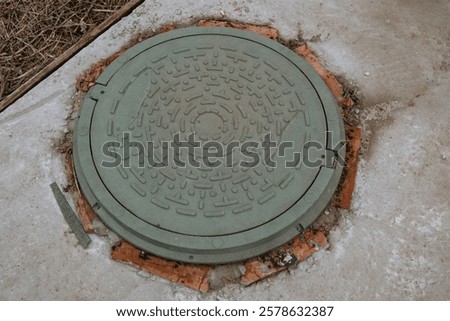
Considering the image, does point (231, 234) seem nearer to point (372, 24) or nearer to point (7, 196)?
point (7, 196)

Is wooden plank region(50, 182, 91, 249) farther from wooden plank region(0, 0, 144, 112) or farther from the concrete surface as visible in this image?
wooden plank region(0, 0, 144, 112)

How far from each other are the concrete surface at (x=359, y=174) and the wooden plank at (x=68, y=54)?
3 centimetres

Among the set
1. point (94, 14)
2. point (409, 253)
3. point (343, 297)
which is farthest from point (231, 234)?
point (94, 14)

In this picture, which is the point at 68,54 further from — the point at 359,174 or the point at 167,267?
the point at 359,174

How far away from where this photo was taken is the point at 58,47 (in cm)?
244

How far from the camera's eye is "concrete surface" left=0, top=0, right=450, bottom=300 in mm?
1794

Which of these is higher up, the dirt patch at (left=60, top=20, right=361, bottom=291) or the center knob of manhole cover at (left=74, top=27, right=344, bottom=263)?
the center knob of manhole cover at (left=74, top=27, right=344, bottom=263)

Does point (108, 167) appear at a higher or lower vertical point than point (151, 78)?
lower

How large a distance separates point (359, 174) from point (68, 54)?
58.0 inches

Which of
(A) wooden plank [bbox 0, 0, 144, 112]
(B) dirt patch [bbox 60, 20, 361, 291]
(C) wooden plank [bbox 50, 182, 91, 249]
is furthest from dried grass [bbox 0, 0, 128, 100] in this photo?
(C) wooden plank [bbox 50, 182, 91, 249]

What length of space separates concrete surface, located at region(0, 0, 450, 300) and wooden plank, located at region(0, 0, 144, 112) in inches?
1.3

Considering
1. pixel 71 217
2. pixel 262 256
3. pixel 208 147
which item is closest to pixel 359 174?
pixel 262 256

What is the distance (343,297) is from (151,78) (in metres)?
1.20

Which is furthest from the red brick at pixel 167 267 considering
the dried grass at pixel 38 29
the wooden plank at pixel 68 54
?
the dried grass at pixel 38 29
